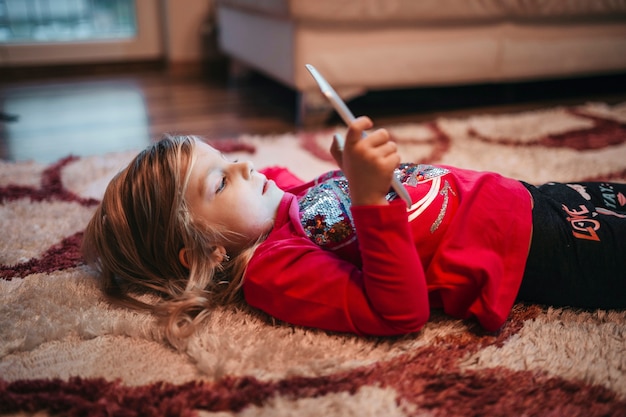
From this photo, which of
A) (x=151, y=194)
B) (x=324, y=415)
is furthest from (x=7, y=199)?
(x=324, y=415)

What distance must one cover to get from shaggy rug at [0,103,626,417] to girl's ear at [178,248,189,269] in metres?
0.08

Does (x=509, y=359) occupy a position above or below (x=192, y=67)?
below

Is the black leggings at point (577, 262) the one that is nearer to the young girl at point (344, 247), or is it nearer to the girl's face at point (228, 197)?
the young girl at point (344, 247)

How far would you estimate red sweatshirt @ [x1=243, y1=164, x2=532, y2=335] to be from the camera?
58cm

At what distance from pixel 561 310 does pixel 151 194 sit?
0.56 meters

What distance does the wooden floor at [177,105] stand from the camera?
148cm

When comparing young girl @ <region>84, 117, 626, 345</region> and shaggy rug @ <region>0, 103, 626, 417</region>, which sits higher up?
young girl @ <region>84, 117, 626, 345</region>

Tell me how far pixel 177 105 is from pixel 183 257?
4.25ft

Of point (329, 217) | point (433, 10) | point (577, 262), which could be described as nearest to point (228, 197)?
point (329, 217)

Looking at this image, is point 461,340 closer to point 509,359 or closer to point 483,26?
point 509,359

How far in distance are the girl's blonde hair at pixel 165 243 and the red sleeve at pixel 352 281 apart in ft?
0.16

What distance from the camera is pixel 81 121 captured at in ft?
5.38

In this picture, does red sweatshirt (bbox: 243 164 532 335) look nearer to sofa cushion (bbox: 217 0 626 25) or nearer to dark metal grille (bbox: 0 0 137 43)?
sofa cushion (bbox: 217 0 626 25)

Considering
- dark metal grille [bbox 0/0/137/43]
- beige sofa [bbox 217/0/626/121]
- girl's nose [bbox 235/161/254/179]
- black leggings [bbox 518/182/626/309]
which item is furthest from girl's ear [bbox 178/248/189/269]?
dark metal grille [bbox 0/0/137/43]
